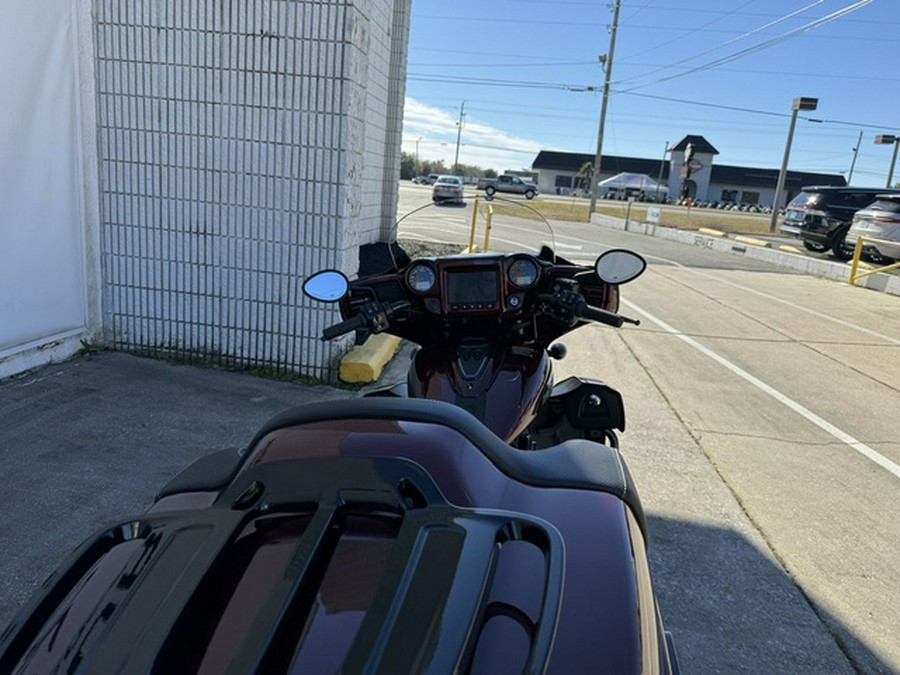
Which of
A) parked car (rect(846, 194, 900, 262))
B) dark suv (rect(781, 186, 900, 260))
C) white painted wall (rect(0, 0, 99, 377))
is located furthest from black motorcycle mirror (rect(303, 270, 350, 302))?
dark suv (rect(781, 186, 900, 260))

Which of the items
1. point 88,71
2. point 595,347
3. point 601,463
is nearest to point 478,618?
point 601,463

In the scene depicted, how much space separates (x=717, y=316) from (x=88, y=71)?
837cm

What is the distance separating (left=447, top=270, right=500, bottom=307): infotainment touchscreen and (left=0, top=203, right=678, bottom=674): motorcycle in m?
1.10

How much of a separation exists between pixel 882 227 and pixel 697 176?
7506 cm

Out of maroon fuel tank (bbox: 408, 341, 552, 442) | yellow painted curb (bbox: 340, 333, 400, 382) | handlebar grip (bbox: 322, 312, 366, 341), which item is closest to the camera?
maroon fuel tank (bbox: 408, 341, 552, 442)

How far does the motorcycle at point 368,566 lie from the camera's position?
93cm

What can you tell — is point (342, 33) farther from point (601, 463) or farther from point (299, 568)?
point (299, 568)

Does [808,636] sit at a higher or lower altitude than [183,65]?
lower

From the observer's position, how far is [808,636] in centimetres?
292

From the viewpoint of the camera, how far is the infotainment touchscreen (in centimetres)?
258

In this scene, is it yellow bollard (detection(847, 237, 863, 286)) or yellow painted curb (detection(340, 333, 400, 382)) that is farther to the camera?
yellow bollard (detection(847, 237, 863, 286))

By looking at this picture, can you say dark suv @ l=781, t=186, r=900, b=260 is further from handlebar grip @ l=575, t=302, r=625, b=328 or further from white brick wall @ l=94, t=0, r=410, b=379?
handlebar grip @ l=575, t=302, r=625, b=328

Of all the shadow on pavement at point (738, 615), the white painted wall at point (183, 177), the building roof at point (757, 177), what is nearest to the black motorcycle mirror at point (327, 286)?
the shadow on pavement at point (738, 615)

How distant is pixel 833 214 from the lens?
17250 mm
